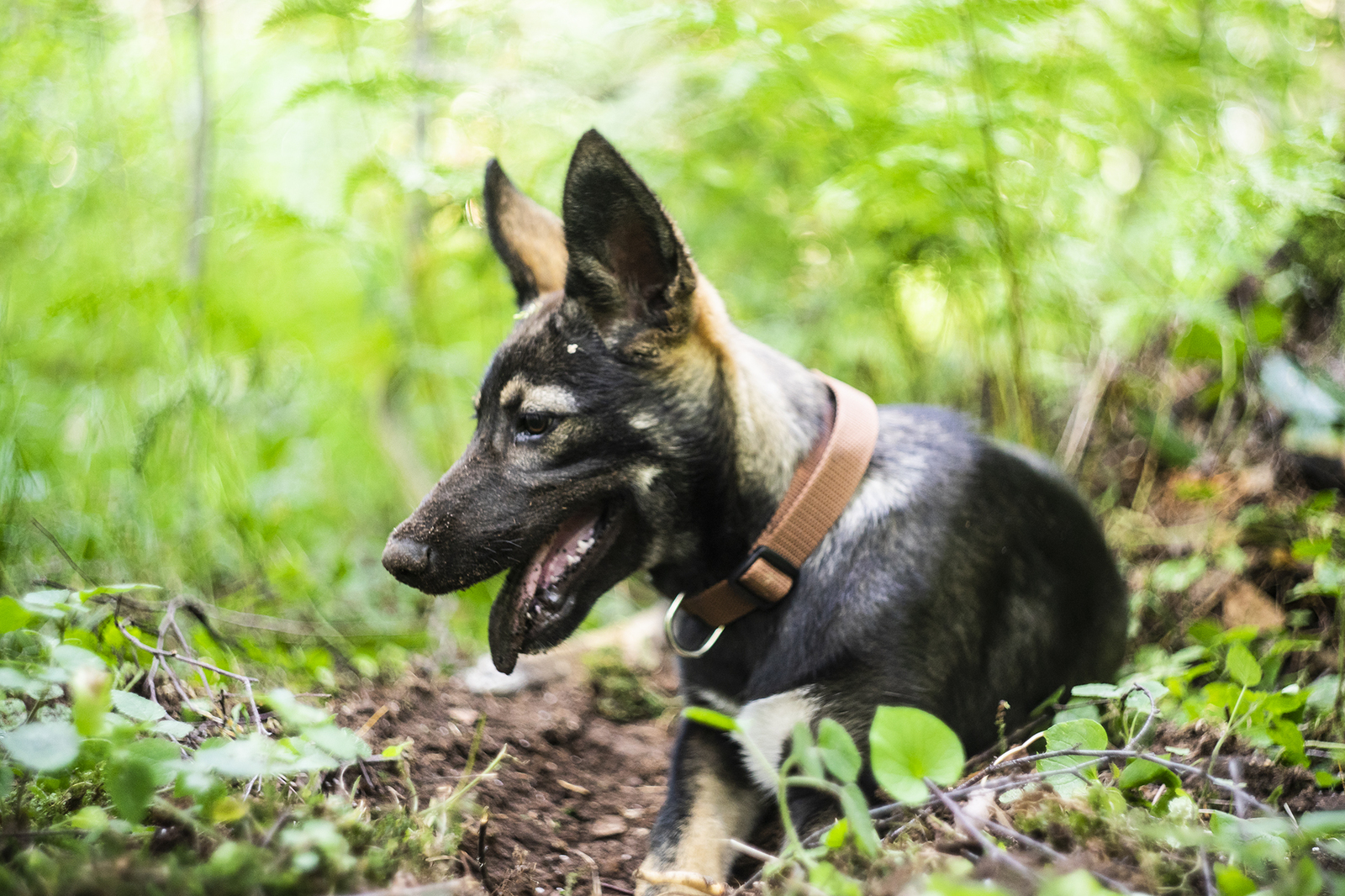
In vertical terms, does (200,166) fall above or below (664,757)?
above

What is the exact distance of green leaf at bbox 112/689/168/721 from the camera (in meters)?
1.55

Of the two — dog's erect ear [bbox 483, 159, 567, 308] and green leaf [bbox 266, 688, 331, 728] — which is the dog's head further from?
green leaf [bbox 266, 688, 331, 728]

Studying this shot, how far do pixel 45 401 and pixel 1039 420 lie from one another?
5.00 metres

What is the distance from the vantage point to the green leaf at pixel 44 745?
122 cm

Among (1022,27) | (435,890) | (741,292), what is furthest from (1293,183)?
(435,890)

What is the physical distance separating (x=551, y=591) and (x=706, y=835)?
2.53ft

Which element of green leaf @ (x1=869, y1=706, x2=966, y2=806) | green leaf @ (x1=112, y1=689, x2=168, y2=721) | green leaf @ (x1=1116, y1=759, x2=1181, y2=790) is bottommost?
green leaf @ (x1=1116, y1=759, x2=1181, y2=790)

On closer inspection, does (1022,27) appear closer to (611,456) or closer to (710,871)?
(611,456)

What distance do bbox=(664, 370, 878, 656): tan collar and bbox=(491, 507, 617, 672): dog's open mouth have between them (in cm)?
29

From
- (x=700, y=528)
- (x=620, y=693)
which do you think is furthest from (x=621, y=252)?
(x=620, y=693)

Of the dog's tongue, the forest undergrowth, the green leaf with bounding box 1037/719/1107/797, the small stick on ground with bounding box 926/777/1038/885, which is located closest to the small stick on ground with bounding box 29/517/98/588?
the forest undergrowth

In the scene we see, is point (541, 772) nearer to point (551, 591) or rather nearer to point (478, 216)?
point (551, 591)

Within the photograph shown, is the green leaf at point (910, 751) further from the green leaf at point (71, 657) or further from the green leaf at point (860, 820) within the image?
the green leaf at point (71, 657)

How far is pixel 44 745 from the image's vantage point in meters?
1.26
